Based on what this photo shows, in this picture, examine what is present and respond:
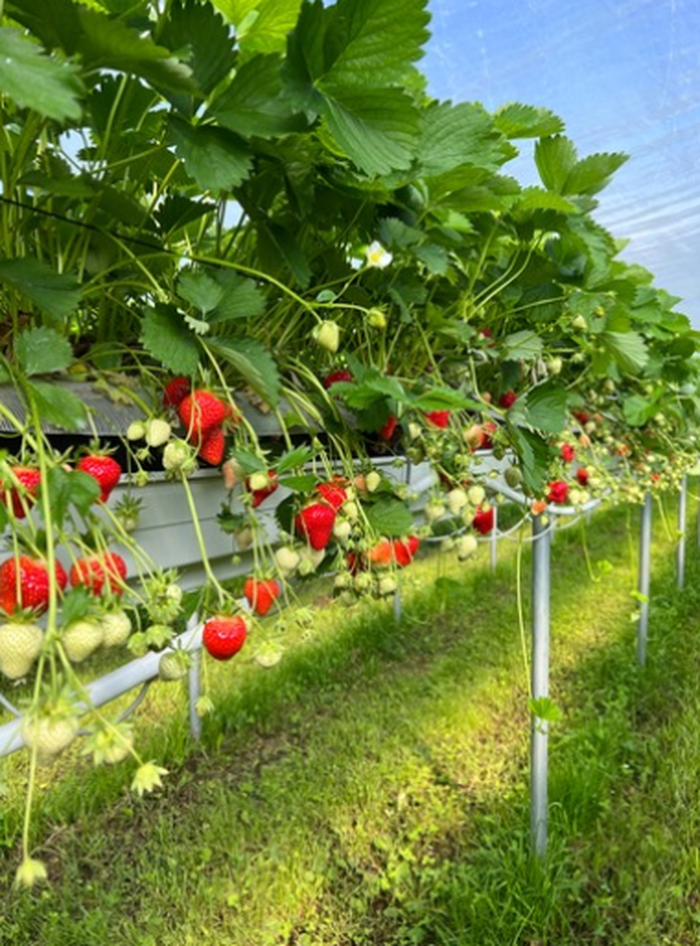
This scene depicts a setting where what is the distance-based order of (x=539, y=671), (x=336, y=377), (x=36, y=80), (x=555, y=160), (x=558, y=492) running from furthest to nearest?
1. (x=539, y=671)
2. (x=558, y=492)
3. (x=555, y=160)
4. (x=336, y=377)
5. (x=36, y=80)

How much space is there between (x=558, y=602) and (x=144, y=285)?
3218mm

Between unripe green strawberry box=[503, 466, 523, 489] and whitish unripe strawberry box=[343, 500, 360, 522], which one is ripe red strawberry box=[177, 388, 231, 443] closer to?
whitish unripe strawberry box=[343, 500, 360, 522]

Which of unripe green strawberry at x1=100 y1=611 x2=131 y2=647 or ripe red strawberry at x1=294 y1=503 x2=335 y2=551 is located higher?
unripe green strawberry at x1=100 y1=611 x2=131 y2=647

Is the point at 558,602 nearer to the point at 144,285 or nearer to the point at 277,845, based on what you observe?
the point at 277,845

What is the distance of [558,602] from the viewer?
3.41m

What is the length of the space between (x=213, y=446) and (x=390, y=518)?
16 cm

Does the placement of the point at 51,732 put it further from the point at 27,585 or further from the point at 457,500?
the point at 457,500

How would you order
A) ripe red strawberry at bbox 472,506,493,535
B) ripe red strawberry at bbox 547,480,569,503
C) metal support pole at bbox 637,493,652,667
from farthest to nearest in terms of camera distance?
metal support pole at bbox 637,493,652,667
ripe red strawberry at bbox 547,480,569,503
ripe red strawberry at bbox 472,506,493,535

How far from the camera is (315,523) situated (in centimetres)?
50

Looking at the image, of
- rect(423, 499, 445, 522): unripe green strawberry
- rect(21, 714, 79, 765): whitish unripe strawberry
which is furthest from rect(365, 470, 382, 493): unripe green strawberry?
rect(21, 714, 79, 765): whitish unripe strawberry

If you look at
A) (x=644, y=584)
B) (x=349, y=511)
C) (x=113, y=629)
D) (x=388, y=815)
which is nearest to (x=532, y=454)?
(x=349, y=511)

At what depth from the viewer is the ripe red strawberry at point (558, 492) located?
1.25 m

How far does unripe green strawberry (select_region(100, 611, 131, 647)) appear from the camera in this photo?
0.31 metres

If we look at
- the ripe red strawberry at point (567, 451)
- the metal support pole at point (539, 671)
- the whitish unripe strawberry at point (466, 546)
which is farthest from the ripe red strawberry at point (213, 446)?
the metal support pole at point (539, 671)
